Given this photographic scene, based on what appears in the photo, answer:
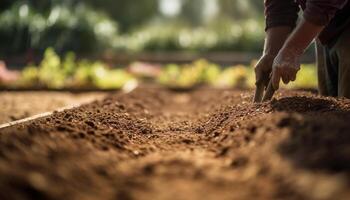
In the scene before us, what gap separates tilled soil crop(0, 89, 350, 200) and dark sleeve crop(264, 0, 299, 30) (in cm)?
135

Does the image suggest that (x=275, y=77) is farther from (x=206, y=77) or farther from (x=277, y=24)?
(x=206, y=77)

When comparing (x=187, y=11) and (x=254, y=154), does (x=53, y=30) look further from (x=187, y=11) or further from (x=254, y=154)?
(x=187, y=11)

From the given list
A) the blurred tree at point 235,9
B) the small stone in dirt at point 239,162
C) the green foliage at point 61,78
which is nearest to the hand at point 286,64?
the small stone in dirt at point 239,162

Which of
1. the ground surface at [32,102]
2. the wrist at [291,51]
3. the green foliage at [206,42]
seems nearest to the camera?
the wrist at [291,51]

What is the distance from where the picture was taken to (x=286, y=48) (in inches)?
122

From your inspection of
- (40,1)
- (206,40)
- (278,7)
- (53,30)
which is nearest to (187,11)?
(40,1)

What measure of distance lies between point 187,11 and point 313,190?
1906 inches

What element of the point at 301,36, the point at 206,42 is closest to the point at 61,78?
the point at 301,36

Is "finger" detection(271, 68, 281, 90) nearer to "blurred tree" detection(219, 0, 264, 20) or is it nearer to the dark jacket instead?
the dark jacket

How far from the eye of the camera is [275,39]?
3824 millimetres

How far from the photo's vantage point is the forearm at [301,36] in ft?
9.75

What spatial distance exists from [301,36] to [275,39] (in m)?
0.82

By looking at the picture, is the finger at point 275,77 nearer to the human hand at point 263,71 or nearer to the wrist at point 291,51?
the wrist at point 291,51

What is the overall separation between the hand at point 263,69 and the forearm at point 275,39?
4cm
